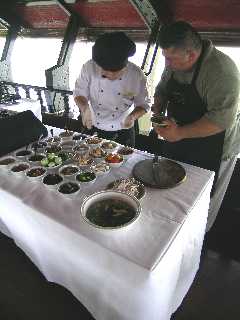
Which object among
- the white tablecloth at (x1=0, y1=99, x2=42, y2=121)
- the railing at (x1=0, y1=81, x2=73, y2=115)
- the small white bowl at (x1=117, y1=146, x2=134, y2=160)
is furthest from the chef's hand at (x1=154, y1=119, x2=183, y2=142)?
the railing at (x1=0, y1=81, x2=73, y2=115)

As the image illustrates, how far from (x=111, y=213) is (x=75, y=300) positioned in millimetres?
1043

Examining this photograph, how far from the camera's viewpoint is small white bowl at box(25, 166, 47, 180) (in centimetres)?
182

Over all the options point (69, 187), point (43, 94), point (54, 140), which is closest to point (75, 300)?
Result: point (69, 187)

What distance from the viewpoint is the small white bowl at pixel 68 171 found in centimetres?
185

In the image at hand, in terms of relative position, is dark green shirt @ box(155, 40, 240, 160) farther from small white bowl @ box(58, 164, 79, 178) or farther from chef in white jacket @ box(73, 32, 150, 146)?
small white bowl @ box(58, 164, 79, 178)

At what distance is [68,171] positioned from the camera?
6.28 feet

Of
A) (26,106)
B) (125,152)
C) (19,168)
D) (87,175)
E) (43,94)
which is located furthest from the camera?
(43,94)

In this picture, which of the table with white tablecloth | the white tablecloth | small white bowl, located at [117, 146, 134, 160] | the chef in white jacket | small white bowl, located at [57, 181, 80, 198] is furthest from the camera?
the white tablecloth

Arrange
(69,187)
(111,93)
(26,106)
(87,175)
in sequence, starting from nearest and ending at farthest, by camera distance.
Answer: (69,187) → (87,175) → (111,93) → (26,106)

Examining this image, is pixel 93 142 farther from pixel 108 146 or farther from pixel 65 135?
pixel 65 135

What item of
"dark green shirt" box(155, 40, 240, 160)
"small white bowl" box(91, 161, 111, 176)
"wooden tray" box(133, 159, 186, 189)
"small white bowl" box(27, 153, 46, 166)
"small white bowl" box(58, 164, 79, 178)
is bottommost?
"small white bowl" box(27, 153, 46, 166)

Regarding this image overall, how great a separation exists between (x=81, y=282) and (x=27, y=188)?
694 mm

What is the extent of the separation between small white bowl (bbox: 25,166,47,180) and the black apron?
121cm

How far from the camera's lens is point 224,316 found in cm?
195
